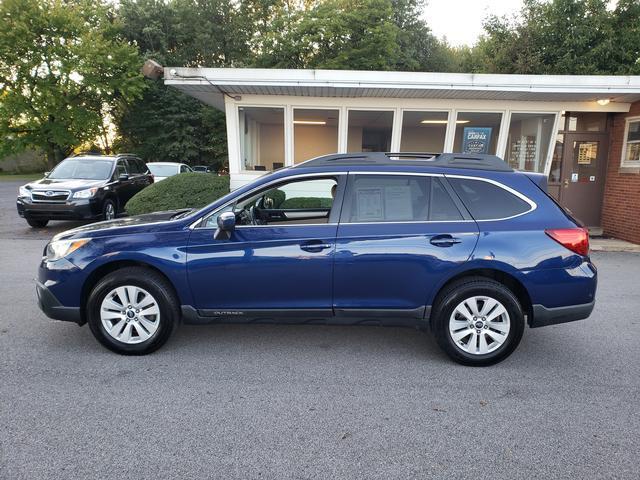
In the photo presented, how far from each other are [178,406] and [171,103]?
29136mm

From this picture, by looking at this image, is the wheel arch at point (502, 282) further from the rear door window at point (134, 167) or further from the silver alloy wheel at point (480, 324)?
the rear door window at point (134, 167)

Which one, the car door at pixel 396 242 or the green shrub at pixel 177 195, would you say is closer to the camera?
the car door at pixel 396 242

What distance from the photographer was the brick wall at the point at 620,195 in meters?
10.0

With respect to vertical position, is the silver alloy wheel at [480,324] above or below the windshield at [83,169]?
below

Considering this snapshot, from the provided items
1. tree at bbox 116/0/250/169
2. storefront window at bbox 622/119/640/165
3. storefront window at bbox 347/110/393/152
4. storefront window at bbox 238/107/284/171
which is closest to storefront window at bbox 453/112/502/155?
storefront window at bbox 347/110/393/152

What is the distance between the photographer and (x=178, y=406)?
3.21 meters

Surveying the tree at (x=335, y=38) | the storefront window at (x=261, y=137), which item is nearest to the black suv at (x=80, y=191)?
the storefront window at (x=261, y=137)

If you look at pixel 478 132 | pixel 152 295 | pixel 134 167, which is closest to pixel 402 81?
pixel 478 132

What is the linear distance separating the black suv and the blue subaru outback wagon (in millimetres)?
6886

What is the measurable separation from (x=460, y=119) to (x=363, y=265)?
8470 millimetres

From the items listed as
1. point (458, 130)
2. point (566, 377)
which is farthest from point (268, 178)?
point (458, 130)

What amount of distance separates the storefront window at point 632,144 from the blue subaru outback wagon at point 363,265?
813 cm

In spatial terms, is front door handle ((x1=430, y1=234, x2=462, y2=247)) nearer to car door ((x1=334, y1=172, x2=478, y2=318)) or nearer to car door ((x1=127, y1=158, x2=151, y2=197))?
car door ((x1=334, y1=172, x2=478, y2=318))

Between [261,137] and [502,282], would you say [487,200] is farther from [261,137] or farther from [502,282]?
[261,137]
